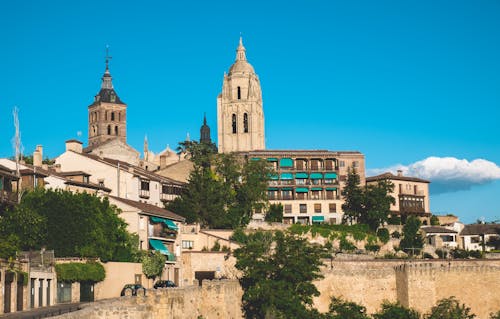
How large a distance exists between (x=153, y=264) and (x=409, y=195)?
209ft

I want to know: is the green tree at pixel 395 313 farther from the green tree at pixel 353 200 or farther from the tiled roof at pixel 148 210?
the green tree at pixel 353 200

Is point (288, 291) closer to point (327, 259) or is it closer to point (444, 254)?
point (327, 259)

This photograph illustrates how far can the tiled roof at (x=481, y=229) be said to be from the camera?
108 meters

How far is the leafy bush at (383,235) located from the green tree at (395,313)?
84.6ft

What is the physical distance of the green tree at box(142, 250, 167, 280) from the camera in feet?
195

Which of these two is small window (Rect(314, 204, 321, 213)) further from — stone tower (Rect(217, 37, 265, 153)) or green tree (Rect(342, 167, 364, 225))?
stone tower (Rect(217, 37, 265, 153))

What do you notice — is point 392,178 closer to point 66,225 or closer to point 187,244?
point 187,244

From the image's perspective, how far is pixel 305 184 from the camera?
10575 cm

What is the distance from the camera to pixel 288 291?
53.6 m

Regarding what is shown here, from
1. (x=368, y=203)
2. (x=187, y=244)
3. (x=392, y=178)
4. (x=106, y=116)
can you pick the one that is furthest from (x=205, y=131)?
(x=187, y=244)

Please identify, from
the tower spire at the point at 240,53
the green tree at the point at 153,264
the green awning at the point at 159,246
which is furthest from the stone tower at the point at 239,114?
the green tree at the point at 153,264

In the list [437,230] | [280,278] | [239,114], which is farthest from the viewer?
[239,114]

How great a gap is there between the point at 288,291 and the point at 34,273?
17756 millimetres

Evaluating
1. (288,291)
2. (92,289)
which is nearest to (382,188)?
(288,291)
